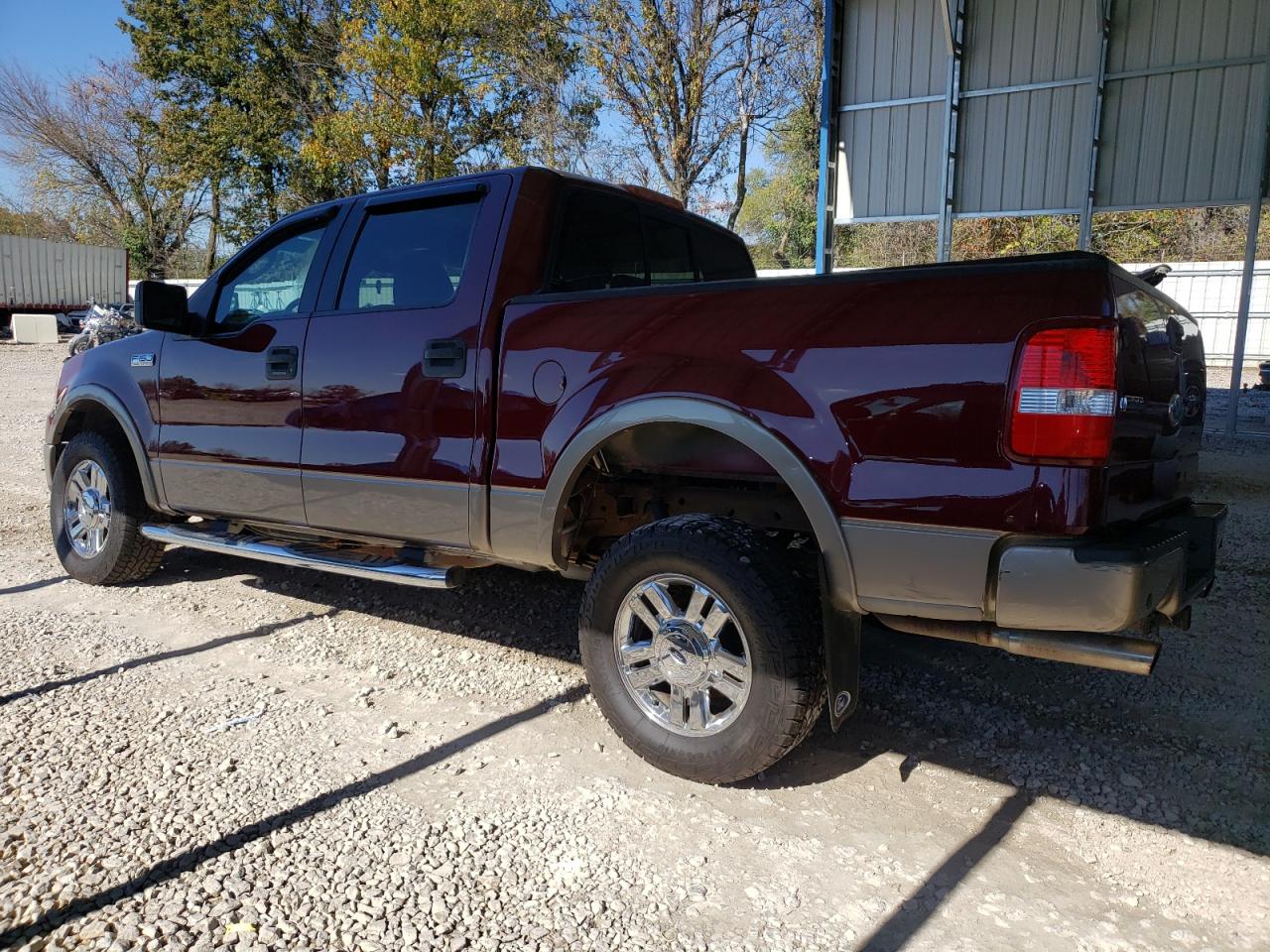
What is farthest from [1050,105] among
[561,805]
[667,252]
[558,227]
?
[561,805]

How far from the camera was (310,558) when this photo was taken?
409cm

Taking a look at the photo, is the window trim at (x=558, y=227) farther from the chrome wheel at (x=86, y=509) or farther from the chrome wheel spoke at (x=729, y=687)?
the chrome wheel at (x=86, y=509)

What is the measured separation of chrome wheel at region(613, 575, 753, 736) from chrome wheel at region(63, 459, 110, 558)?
3586mm

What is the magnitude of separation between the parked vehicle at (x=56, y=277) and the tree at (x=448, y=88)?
760 inches

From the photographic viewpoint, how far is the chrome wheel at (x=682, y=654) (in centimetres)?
295

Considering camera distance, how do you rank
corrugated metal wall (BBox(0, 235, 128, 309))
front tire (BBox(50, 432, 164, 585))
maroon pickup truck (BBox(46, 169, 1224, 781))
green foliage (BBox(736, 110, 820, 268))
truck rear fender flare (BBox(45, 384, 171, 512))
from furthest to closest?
corrugated metal wall (BBox(0, 235, 128, 309))
green foliage (BBox(736, 110, 820, 268))
front tire (BBox(50, 432, 164, 585))
truck rear fender flare (BBox(45, 384, 171, 512))
maroon pickup truck (BBox(46, 169, 1224, 781))

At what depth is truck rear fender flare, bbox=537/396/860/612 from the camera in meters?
2.69

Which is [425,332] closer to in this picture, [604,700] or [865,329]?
[604,700]

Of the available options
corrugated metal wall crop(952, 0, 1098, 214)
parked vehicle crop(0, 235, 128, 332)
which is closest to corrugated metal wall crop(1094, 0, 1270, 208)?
corrugated metal wall crop(952, 0, 1098, 214)

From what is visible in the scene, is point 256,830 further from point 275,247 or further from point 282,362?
point 275,247

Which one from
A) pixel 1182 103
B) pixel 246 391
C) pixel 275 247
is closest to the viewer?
pixel 246 391

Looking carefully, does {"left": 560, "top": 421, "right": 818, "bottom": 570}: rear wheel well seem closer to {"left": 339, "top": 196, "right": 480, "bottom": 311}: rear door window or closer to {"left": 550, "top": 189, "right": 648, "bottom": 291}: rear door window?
{"left": 550, "top": 189, "right": 648, "bottom": 291}: rear door window

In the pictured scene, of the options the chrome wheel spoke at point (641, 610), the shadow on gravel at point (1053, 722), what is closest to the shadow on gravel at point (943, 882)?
the shadow on gravel at point (1053, 722)

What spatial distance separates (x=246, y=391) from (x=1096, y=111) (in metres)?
10.5
